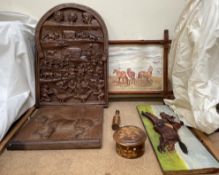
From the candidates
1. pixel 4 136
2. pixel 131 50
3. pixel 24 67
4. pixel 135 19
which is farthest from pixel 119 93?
pixel 4 136

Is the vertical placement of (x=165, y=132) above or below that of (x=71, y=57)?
below

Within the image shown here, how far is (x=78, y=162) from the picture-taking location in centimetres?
78

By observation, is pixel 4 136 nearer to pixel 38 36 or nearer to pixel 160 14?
pixel 38 36

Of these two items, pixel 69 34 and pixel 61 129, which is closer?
pixel 61 129

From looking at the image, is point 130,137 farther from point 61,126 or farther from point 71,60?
point 71,60

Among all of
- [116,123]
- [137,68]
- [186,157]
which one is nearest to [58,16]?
[137,68]

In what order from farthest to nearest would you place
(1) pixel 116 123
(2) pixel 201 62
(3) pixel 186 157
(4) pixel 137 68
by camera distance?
(4) pixel 137 68 < (1) pixel 116 123 < (2) pixel 201 62 < (3) pixel 186 157

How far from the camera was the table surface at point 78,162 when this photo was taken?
2.39ft

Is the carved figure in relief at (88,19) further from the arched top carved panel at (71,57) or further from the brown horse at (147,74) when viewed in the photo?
the brown horse at (147,74)

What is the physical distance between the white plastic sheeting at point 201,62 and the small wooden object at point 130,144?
26 centimetres

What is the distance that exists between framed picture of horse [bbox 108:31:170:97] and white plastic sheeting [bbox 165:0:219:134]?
10.1 inches

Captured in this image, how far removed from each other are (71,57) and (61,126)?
1.30 feet

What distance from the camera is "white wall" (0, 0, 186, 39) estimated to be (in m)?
1.25

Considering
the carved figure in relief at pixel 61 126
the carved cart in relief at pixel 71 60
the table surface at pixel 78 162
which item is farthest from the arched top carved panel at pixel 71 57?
the table surface at pixel 78 162
